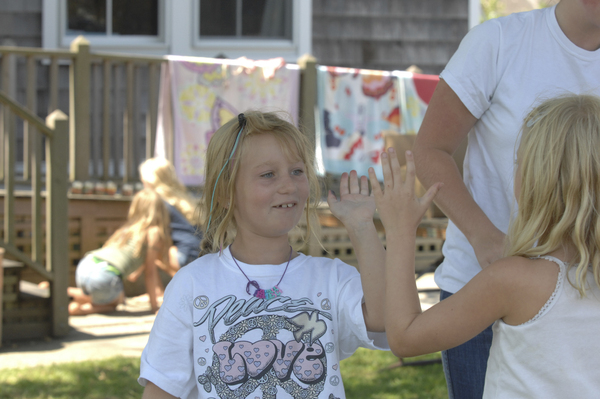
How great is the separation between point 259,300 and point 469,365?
613 mm

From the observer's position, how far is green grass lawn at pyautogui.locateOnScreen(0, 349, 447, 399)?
3.54 metres

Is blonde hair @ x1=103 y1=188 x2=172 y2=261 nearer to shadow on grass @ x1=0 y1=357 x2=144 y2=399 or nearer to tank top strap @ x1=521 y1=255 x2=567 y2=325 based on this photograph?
shadow on grass @ x1=0 y1=357 x2=144 y2=399

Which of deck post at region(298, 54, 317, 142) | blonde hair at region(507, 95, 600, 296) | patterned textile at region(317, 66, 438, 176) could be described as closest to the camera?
blonde hair at region(507, 95, 600, 296)

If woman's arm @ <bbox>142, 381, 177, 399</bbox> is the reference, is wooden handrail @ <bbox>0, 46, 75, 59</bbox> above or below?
above

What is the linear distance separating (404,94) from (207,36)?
2258mm

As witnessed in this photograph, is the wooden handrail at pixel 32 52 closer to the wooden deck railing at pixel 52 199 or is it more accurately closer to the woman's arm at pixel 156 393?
the wooden deck railing at pixel 52 199

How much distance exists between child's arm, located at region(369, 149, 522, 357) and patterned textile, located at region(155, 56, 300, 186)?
471 centimetres

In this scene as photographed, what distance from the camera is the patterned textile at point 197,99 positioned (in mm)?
5969

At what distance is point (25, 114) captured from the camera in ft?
15.0

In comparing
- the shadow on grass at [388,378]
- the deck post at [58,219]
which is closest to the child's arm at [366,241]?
the shadow on grass at [388,378]

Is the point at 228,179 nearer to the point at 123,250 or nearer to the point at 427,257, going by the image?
the point at 123,250

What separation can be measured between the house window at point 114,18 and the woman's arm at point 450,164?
232 inches

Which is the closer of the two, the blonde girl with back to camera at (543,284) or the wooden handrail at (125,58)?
the blonde girl with back to camera at (543,284)

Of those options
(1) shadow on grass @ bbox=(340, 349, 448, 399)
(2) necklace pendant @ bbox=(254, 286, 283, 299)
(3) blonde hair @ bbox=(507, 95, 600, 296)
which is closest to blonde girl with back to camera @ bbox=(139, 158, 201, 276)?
(1) shadow on grass @ bbox=(340, 349, 448, 399)
